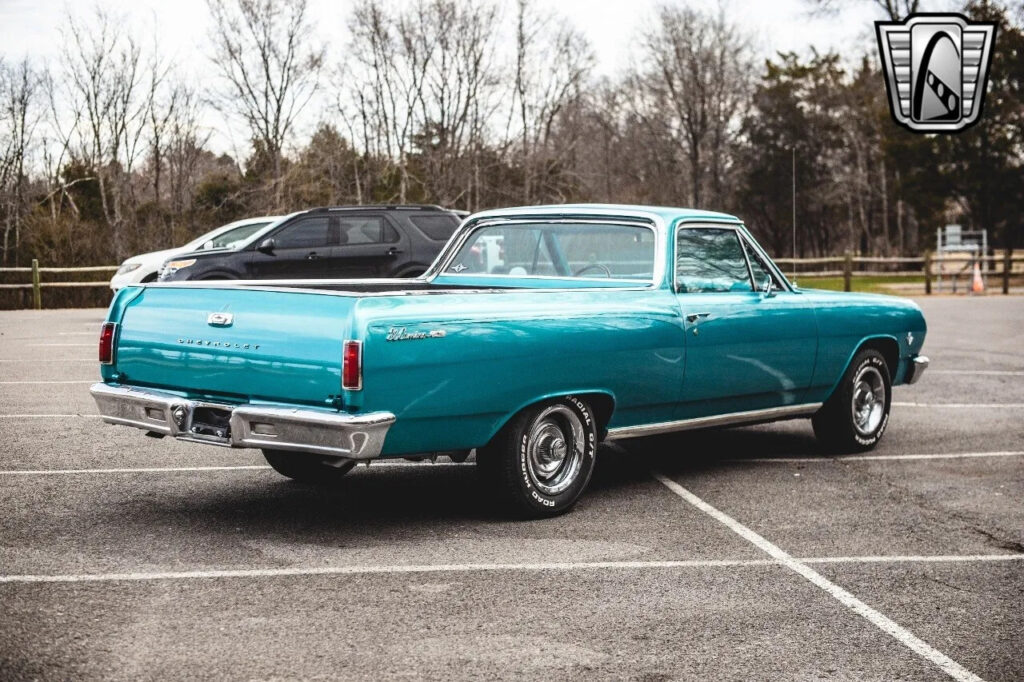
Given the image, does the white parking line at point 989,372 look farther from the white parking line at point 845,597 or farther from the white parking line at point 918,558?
the white parking line at point 918,558

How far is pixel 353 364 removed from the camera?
5793mm

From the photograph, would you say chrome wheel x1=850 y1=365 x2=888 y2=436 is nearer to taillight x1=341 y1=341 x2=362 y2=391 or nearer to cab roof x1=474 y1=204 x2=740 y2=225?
cab roof x1=474 y1=204 x2=740 y2=225

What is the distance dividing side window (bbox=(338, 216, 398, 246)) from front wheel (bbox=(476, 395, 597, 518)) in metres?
11.6

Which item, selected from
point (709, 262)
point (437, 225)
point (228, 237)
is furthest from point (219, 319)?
point (228, 237)

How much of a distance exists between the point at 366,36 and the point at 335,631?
39307 millimetres

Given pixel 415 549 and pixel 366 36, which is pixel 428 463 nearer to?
pixel 415 549

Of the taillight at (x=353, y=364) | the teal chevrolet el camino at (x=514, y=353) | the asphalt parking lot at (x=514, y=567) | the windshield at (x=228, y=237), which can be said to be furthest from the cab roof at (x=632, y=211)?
the windshield at (x=228, y=237)

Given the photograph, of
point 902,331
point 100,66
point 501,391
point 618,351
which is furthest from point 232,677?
point 100,66

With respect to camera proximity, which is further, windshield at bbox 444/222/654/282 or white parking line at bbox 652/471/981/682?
windshield at bbox 444/222/654/282

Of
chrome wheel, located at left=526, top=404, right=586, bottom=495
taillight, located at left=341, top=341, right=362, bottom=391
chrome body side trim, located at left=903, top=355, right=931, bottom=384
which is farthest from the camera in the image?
chrome body side trim, located at left=903, top=355, right=931, bottom=384

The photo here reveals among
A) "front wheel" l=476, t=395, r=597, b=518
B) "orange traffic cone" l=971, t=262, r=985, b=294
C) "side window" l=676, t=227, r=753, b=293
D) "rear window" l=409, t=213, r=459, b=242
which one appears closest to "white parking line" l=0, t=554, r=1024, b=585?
"front wheel" l=476, t=395, r=597, b=518

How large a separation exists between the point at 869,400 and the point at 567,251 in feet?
8.80

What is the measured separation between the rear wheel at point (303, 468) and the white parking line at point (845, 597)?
6.71 ft

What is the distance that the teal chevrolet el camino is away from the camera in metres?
5.94
